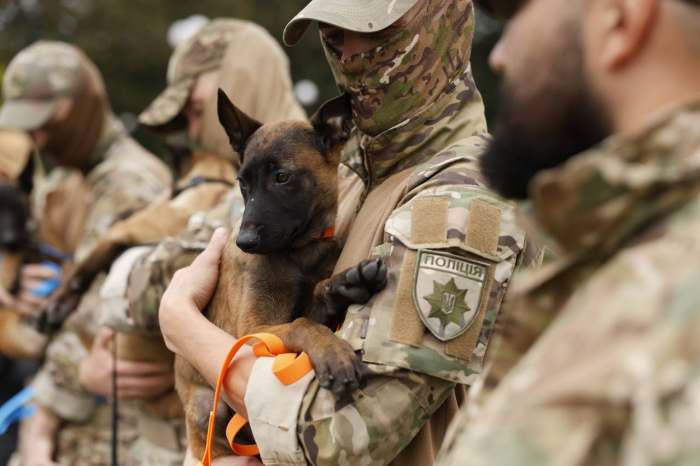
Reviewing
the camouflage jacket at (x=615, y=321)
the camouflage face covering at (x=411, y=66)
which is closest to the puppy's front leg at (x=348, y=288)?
the camouflage face covering at (x=411, y=66)

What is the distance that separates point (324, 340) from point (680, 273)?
1355 millimetres

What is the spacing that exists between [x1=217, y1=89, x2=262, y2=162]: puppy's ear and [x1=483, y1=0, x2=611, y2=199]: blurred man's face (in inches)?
73.1

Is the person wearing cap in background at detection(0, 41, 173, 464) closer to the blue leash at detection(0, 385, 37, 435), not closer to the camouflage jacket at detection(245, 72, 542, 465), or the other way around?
the blue leash at detection(0, 385, 37, 435)

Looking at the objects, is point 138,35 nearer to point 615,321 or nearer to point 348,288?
point 348,288

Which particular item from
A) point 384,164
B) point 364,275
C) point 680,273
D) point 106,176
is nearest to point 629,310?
point 680,273

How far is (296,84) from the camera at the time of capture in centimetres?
2291

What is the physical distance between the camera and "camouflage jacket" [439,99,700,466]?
3.31 feet

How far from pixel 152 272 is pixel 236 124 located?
2.89 ft

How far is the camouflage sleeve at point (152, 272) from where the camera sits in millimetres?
3516

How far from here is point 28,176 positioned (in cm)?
692

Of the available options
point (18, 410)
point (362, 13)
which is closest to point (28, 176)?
point (18, 410)

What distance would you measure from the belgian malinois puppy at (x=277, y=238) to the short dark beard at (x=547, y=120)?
1.19 metres

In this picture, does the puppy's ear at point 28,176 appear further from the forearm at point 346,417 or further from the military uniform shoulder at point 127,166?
the forearm at point 346,417

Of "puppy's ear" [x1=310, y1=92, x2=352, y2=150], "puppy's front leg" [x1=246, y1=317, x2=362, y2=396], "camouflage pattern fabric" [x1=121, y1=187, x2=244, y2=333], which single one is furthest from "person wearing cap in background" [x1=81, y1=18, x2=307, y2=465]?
"puppy's front leg" [x1=246, y1=317, x2=362, y2=396]
